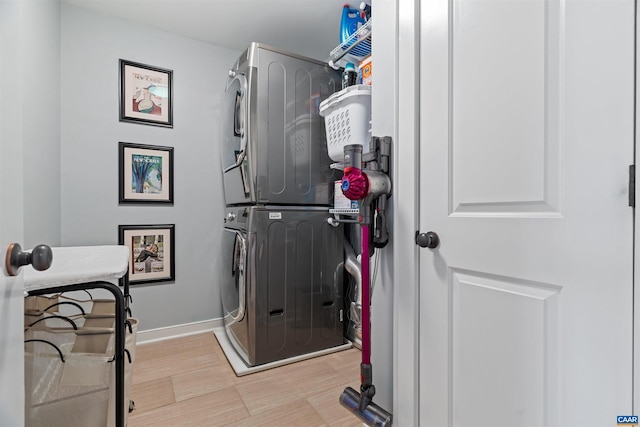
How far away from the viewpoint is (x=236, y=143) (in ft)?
6.93

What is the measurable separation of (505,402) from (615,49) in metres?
0.93

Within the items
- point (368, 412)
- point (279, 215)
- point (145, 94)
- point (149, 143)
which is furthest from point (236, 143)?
point (368, 412)

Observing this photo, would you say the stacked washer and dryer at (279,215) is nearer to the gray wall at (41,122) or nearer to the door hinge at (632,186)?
the gray wall at (41,122)

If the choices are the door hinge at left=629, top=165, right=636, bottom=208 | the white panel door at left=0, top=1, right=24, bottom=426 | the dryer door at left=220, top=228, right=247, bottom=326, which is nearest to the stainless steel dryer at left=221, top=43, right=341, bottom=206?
the dryer door at left=220, top=228, right=247, bottom=326

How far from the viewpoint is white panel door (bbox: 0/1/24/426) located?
1.73 ft

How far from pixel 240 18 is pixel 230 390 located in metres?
2.54

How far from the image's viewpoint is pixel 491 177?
85 cm

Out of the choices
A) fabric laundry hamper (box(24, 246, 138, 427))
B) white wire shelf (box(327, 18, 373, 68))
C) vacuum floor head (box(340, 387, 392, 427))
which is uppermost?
white wire shelf (box(327, 18, 373, 68))

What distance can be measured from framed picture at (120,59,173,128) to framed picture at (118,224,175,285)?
850 mm

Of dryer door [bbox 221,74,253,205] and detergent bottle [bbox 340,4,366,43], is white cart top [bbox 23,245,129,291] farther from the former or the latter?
detergent bottle [bbox 340,4,366,43]

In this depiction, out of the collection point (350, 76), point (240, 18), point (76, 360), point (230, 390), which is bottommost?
point (230, 390)

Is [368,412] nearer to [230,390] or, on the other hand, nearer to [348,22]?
[230,390]

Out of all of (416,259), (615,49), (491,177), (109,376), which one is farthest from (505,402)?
(109,376)

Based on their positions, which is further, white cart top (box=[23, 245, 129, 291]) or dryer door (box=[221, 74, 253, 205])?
dryer door (box=[221, 74, 253, 205])
